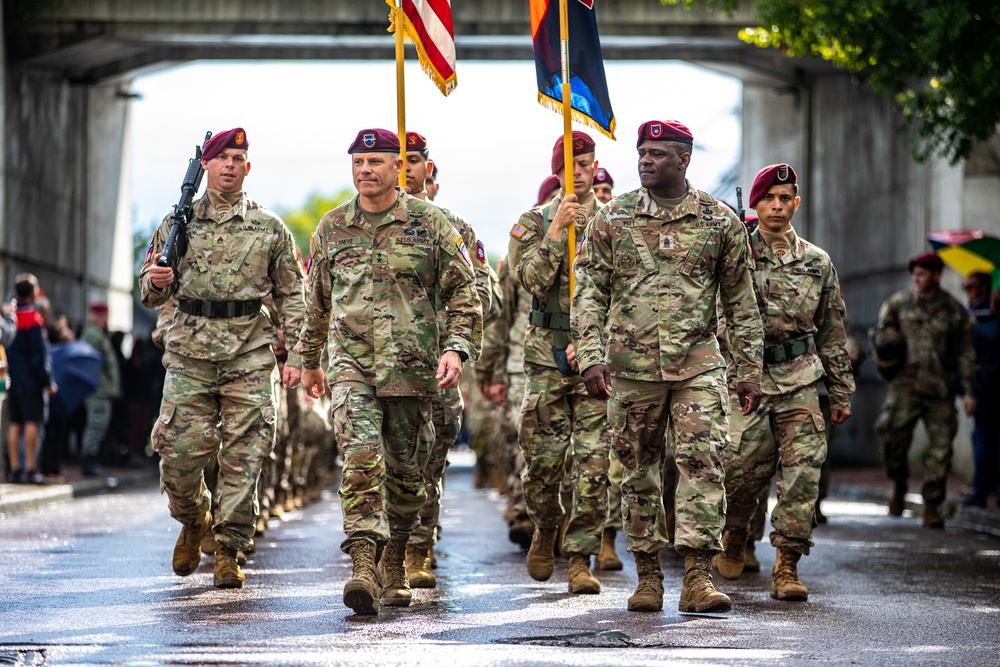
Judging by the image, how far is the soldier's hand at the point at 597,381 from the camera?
801cm

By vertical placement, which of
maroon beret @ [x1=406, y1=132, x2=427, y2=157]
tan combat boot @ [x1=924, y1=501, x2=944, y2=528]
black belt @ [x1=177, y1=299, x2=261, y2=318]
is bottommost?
tan combat boot @ [x1=924, y1=501, x2=944, y2=528]

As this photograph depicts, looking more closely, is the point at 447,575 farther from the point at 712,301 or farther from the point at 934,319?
the point at 934,319

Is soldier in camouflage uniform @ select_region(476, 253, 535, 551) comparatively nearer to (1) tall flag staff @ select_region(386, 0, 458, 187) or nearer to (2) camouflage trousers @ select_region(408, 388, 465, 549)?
(2) camouflage trousers @ select_region(408, 388, 465, 549)

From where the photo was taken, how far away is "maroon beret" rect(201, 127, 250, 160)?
9562 millimetres

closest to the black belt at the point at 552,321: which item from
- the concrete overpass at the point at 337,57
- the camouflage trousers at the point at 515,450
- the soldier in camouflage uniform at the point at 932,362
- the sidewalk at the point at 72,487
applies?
the camouflage trousers at the point at 515,450

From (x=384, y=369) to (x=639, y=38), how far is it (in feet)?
58.7

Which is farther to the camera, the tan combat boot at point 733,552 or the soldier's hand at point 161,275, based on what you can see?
the tan combat boot at point 733,552

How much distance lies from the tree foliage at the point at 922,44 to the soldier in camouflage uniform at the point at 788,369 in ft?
19.1

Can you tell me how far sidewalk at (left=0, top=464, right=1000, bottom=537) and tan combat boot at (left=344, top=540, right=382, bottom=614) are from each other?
7.68 meters

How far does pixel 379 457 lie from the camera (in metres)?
8.02

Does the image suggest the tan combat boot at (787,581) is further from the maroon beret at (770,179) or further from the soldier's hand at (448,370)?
the soldier's hand at (448,370)

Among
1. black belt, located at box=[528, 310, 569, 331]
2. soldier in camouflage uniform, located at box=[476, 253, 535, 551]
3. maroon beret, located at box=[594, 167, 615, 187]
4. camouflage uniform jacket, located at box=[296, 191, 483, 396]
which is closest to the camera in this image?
camouflage uniform jacket, located at box=[296, 191, 483, 396]

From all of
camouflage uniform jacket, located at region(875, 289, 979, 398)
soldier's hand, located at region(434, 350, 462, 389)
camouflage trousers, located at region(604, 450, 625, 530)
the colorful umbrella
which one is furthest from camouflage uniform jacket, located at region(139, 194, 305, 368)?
the colorful umbrella

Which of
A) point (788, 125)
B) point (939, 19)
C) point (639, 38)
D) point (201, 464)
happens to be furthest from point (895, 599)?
point (788, 125)
